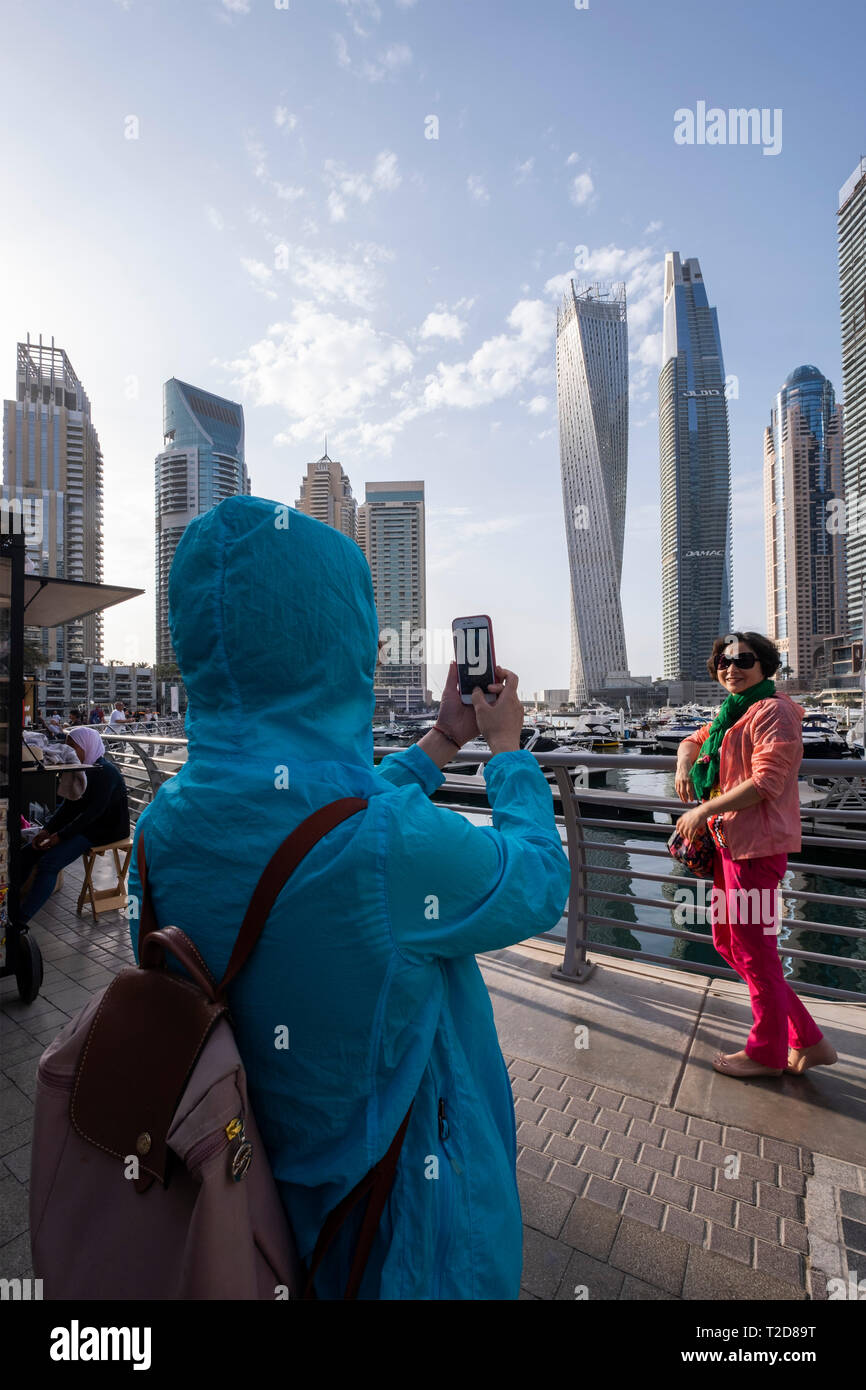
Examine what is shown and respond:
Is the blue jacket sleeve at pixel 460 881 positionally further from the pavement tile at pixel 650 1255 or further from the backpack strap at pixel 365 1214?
the pavement tile at pixel 650 1255

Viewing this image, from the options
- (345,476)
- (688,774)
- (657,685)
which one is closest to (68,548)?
(345,476)

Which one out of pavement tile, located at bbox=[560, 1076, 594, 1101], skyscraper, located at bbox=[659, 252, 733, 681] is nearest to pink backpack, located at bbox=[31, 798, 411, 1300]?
pavement tile, located at bbox=[560, 1076, 594, 1101]

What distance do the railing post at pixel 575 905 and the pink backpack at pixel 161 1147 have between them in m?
2.73

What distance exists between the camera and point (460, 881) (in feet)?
2.81

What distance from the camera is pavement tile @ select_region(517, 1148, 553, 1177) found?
2.13 meters

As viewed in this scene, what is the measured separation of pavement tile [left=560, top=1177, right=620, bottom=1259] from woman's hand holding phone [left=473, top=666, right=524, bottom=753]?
165cm

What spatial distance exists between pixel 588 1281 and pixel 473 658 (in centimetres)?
176

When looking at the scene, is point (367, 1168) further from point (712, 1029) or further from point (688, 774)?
point (712, 1029)

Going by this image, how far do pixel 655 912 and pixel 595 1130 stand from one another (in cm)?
1350

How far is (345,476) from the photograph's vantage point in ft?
138

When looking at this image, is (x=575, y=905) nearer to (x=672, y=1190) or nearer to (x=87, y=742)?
(x=672, y=1190)

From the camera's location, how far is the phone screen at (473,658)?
A: 129cm

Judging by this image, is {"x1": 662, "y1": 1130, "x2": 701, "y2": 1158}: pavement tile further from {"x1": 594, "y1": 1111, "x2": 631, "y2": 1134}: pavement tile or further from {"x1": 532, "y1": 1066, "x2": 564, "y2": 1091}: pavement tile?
{"x1": 532, "y1": 1066, "x2": 564, "y2": 1091}: pavement tile

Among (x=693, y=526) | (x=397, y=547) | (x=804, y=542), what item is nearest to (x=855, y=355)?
(x=804, y=542)
